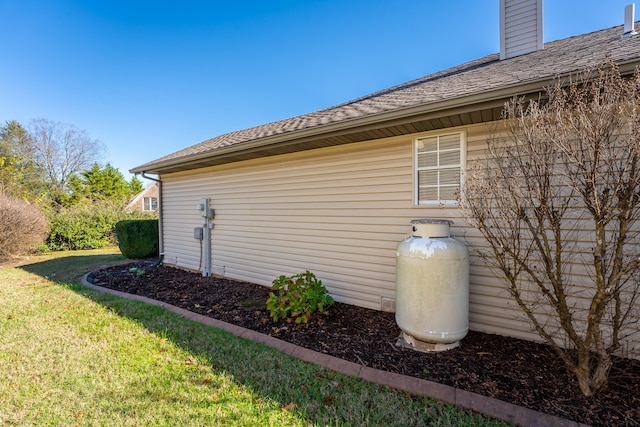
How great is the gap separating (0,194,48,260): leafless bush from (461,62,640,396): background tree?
43.3 feet

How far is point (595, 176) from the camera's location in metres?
2.10

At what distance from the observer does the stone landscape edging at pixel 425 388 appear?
209 centimetres

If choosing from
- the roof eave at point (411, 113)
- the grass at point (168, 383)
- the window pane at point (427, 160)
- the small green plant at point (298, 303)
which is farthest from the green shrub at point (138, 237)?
the window pane at point (427, 160)

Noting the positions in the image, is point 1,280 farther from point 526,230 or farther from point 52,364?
point 526,230

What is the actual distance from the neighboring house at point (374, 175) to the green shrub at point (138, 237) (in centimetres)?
394

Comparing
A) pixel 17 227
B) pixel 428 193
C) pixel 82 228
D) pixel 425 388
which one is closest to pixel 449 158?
pixel 428 193

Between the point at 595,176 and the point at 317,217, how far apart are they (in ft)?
12.1

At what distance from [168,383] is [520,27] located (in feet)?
23.6

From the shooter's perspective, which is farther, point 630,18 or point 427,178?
point 630,18

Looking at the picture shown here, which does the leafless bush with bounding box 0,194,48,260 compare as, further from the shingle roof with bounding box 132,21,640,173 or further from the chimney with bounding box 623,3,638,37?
the chimney with bounding box 623,3,638,37

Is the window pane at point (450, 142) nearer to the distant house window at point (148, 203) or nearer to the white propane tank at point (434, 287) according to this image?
the white propane tank at point (434, 287)

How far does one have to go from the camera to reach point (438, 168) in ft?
12.8

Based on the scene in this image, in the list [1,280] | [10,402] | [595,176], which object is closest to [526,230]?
[595,176]

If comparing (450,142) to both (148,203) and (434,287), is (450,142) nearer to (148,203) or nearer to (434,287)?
(434,287)
